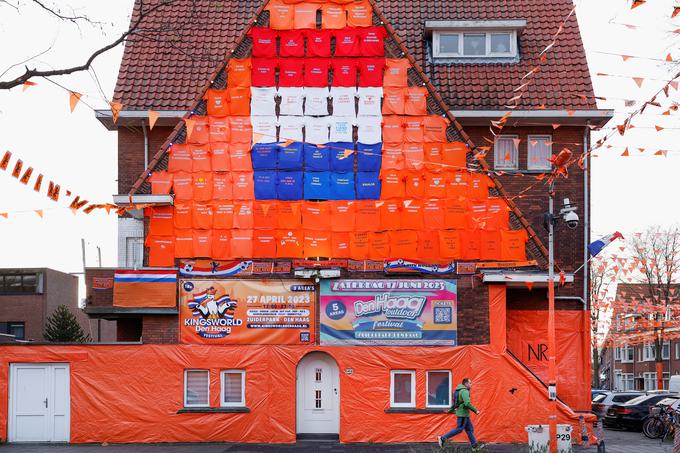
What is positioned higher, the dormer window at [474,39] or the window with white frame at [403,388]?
the dormer window at [474,39]

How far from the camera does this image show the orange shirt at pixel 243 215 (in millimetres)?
26672

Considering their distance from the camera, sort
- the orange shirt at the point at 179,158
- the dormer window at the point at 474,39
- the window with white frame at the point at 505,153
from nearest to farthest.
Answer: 1. the orange shirt at the point at 179,158
2. the window with white frame at the point at 505,153
3. the dormer window at the point at 474,39

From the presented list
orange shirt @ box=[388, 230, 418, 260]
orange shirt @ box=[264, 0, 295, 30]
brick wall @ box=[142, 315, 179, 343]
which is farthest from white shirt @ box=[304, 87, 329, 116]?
brick wall @ box=[142, 315, 179, 343]

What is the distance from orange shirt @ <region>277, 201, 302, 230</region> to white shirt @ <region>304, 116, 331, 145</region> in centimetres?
196

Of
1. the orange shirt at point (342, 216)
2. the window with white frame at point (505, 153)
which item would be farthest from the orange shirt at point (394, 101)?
the window with white frame at point (505, 153)

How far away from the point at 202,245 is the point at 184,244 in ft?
1.65

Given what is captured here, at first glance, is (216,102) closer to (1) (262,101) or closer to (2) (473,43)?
(1) (262,101)

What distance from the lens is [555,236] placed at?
30141 mm

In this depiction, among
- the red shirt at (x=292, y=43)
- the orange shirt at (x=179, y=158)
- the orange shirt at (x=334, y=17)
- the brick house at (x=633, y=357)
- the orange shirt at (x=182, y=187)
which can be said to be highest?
the orange shirt at (x=334, y=17)

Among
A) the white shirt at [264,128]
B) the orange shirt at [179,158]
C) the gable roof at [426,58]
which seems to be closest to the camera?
the orange shirt at [179,158]

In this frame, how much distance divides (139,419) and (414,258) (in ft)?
28.6

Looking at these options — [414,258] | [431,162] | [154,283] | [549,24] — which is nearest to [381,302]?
[414,258]

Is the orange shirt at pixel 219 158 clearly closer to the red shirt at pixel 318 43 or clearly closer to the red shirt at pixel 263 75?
the red shirt at pixel 263 75

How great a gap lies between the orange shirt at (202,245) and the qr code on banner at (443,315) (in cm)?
649
